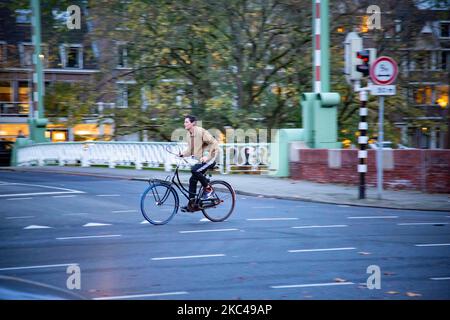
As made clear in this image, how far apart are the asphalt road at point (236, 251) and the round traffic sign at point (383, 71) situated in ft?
9.38

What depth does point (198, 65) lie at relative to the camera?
2427cm

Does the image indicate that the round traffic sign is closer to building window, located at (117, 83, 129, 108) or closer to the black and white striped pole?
the black and white striped pole

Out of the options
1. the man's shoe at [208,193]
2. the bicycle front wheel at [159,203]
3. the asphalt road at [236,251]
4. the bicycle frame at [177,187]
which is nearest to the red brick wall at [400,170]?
the asphalt road at [236,251]

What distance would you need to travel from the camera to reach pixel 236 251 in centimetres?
834

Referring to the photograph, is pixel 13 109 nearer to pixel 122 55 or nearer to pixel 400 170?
pixel 122 55

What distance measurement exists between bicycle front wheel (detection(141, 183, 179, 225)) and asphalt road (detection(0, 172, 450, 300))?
235 mm

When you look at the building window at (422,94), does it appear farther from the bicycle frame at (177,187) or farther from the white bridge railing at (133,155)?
the bicycle frame at (177,187)

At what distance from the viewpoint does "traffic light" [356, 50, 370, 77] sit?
46.1ft

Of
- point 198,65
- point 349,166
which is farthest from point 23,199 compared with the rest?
point 198,65

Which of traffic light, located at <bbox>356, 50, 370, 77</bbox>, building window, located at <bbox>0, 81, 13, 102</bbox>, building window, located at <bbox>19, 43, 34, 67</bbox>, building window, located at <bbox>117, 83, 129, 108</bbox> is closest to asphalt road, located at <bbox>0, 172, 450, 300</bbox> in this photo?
traffic light, located at <bbox>356, 50, 370, 77</bbox>

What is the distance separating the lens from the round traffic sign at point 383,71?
13992mm

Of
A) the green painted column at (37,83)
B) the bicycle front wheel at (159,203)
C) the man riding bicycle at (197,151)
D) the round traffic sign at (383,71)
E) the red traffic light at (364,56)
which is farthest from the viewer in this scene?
the green painted column at (37,83)

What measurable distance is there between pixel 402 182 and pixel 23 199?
8.95m

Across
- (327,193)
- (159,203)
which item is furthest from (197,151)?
(327,193)
